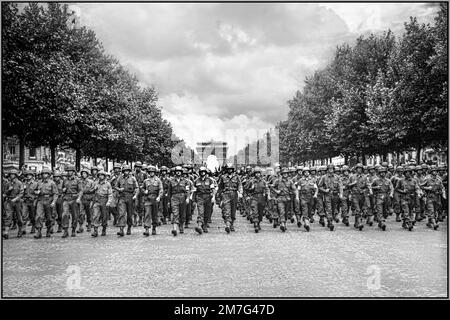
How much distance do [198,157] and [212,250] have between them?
8883cm

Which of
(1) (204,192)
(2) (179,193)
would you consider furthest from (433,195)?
(2) (179,193)

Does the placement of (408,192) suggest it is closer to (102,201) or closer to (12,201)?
(102,201)

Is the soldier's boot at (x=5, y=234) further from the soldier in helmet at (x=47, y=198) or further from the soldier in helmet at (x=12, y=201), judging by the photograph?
the soldier in helmet at (x=47, y=198)

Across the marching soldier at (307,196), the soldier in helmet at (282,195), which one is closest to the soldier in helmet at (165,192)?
the soldier in helmet at (282,195)

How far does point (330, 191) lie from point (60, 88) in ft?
43.5

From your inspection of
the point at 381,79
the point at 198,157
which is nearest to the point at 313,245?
the point at 381,79

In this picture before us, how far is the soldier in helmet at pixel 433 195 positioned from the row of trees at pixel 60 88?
44.4 ft

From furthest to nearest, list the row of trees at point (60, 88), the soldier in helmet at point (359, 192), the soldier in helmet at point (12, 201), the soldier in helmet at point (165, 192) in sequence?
the row of trees at point (60, 88) < the soldier in helmet at point (165, 192) < the soldier in helmet at point (359, 192) < the soldier in helmet at point (12, 201)

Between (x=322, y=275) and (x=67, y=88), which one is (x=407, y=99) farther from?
(x=322, y=275)

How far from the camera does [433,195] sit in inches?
693

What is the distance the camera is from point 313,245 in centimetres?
1305

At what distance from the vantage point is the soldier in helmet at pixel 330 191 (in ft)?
57.2

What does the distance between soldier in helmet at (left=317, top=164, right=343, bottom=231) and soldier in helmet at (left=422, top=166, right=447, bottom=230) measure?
9.11 feet

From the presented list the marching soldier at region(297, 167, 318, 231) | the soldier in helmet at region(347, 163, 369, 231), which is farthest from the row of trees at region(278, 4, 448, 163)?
the marching soldier at region(297, 167, 318, 231)
